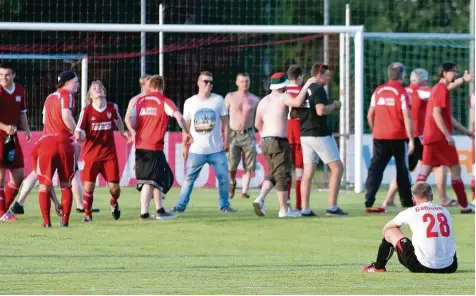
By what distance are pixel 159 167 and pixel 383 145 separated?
3.64 meters

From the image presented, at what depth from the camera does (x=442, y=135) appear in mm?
18781

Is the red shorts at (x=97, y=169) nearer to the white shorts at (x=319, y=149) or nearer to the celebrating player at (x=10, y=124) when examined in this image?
the celebrating player at (x=10, y=124)

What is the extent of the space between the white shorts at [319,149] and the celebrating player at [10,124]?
351cm

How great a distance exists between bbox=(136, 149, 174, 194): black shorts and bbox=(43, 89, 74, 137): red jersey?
1444mm

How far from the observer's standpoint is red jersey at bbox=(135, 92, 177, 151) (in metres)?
17.2

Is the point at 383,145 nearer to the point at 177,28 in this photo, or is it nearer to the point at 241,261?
the point at 177,28

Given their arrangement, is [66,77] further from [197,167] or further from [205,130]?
[197,167]

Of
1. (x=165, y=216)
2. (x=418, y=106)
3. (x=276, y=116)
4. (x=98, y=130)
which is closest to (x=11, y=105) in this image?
(x=98, y=130)

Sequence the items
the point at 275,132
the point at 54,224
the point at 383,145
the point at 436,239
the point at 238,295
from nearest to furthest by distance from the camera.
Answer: the point at 238,295
the point at 436,239
the point at 54,224
the point at 275,132
the point at 383,145

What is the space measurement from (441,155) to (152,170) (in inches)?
162

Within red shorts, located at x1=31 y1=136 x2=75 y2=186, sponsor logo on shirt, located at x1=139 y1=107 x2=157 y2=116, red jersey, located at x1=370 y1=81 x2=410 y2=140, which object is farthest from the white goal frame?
red shorts, located at x1=31 y1=136 x2=75 y2=186

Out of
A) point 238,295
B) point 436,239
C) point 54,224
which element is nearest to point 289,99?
point 54,224

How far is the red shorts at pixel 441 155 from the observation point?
18859 mm

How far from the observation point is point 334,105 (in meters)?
17.5
